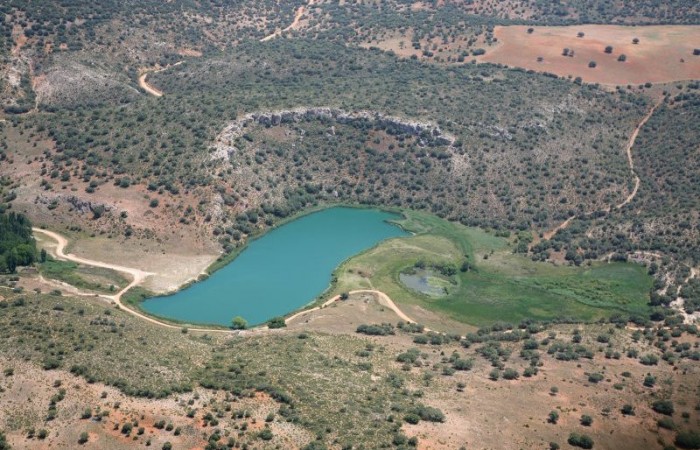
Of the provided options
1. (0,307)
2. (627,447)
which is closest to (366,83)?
(0,307)

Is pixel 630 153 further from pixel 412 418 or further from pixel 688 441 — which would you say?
pixel 412 418

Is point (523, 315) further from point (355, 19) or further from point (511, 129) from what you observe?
point (355, 19)

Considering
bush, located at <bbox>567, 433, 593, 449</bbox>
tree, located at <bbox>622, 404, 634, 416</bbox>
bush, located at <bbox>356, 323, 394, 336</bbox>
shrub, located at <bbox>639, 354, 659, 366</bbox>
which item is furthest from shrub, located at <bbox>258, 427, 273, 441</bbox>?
shrub, located at <bbox>639, 354, 659, 366</bbox>

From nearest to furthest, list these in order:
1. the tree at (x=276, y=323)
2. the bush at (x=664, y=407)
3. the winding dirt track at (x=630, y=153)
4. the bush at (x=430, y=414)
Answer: the bush at (x=430, y=414)
the bush at (x=664, y=407)
the tree at (x=276, y=323)
the winding dirt track at (x=630, y=153)

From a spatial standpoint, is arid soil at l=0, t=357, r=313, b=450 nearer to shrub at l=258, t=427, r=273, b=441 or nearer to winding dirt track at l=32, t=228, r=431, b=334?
shrub at l=258, t=427, r=273, b=441

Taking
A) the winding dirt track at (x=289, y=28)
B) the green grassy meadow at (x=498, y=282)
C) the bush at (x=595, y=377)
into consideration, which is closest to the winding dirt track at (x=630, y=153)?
the green grassy meadow at (x=498, y=282)

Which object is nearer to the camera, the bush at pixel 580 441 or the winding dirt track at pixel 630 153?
the bush at pixel 580 441

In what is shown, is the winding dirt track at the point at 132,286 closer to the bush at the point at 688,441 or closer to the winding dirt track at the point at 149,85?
the bush at the point at 688,441
